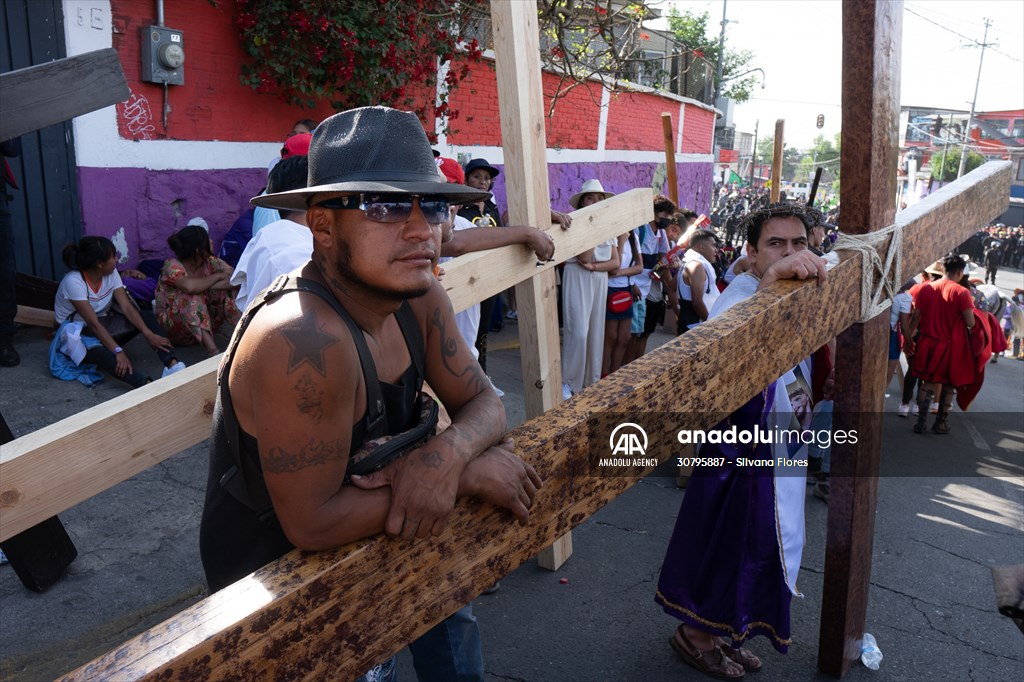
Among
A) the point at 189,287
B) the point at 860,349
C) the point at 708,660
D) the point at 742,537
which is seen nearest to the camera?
the point at 860,349

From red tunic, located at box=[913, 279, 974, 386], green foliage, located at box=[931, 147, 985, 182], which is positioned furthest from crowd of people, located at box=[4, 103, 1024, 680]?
green foliage, located at box=[931, 147, 985, 182]

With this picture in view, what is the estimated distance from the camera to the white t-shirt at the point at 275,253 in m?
2.80

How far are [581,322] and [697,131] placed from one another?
45.5 feet

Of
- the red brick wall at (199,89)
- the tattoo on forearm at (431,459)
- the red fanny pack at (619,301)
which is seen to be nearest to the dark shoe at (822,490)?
the red fanny pack at (619,301)

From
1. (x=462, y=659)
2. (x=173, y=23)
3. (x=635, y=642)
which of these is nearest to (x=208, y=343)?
(x=173, y=23)

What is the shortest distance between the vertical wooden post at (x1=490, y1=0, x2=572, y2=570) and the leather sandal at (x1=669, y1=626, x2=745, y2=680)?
1170mm

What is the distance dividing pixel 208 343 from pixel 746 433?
434cm

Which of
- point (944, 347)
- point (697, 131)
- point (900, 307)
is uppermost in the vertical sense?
point (697, 131)

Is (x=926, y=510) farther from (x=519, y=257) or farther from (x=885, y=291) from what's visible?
(x=519, y=257)

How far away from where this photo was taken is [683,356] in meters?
1.85

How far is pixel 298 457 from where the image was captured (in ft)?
4.42

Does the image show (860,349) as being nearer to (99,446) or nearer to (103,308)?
(99,446)

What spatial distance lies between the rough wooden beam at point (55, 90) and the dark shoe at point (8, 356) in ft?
11.5

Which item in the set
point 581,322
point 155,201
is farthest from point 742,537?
point 155,201
